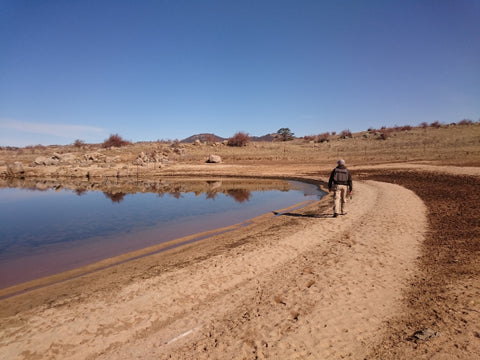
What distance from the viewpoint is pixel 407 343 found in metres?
3.34

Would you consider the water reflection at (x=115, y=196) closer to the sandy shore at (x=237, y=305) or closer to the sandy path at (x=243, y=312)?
the sandy shore at (x=237, y=305)

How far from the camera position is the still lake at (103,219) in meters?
7.98

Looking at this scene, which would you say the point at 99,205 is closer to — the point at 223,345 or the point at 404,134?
the point at 223,345

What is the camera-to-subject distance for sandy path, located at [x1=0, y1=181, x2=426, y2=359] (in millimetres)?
3529

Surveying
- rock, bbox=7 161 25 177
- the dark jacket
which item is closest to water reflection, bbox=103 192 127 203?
the dark jacket

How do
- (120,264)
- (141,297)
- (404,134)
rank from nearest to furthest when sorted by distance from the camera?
(141,297) < (120,264) < (404,134)

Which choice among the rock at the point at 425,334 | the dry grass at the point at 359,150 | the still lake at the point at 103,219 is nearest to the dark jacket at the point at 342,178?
the still lake at the point at 103,219

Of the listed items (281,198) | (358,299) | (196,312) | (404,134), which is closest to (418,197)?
(281,198)

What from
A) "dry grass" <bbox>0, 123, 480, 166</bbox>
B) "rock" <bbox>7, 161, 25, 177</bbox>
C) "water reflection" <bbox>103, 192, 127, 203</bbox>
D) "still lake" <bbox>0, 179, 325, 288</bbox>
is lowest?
"still lake" <bbox>0, 179, 325, 288</bbox>

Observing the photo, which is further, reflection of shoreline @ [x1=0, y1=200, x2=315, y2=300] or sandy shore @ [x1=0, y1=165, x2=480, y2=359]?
reflection of shoreline @ [x1=0, y1=200, x2=315, y2=300]

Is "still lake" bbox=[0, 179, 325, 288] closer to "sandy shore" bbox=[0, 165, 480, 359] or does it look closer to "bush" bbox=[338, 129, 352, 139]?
"sandy shore" bbox=[0, 165, 480, 359]

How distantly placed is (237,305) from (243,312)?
275 mm

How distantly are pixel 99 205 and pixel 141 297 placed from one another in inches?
509

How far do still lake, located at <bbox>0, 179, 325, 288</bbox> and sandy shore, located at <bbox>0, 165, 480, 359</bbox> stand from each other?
88.6 inches
